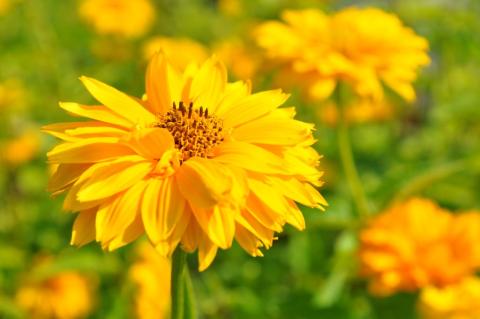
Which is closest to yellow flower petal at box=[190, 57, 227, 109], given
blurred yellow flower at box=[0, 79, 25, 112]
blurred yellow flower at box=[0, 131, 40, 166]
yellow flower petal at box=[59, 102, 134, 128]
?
yellow flower petal at box=[59, 102, 134, 128]

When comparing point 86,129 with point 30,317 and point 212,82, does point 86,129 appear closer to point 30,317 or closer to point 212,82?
point 212,82

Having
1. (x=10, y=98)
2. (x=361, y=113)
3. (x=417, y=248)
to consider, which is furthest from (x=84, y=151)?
(x=361, y=113)

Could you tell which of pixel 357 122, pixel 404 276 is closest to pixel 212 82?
pixel 404 276

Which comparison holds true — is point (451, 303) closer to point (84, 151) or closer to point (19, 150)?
point (84, 151)

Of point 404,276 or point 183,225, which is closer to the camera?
point 183,225

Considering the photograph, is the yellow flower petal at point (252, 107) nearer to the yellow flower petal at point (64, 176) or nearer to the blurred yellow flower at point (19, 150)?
the yellow flower petal at point (64, 176)

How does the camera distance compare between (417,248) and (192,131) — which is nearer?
(192,131)

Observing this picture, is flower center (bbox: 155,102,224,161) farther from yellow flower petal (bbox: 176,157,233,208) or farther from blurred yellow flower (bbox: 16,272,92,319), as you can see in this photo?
blurred yellow flower (bbox: 16,272,92,319)
